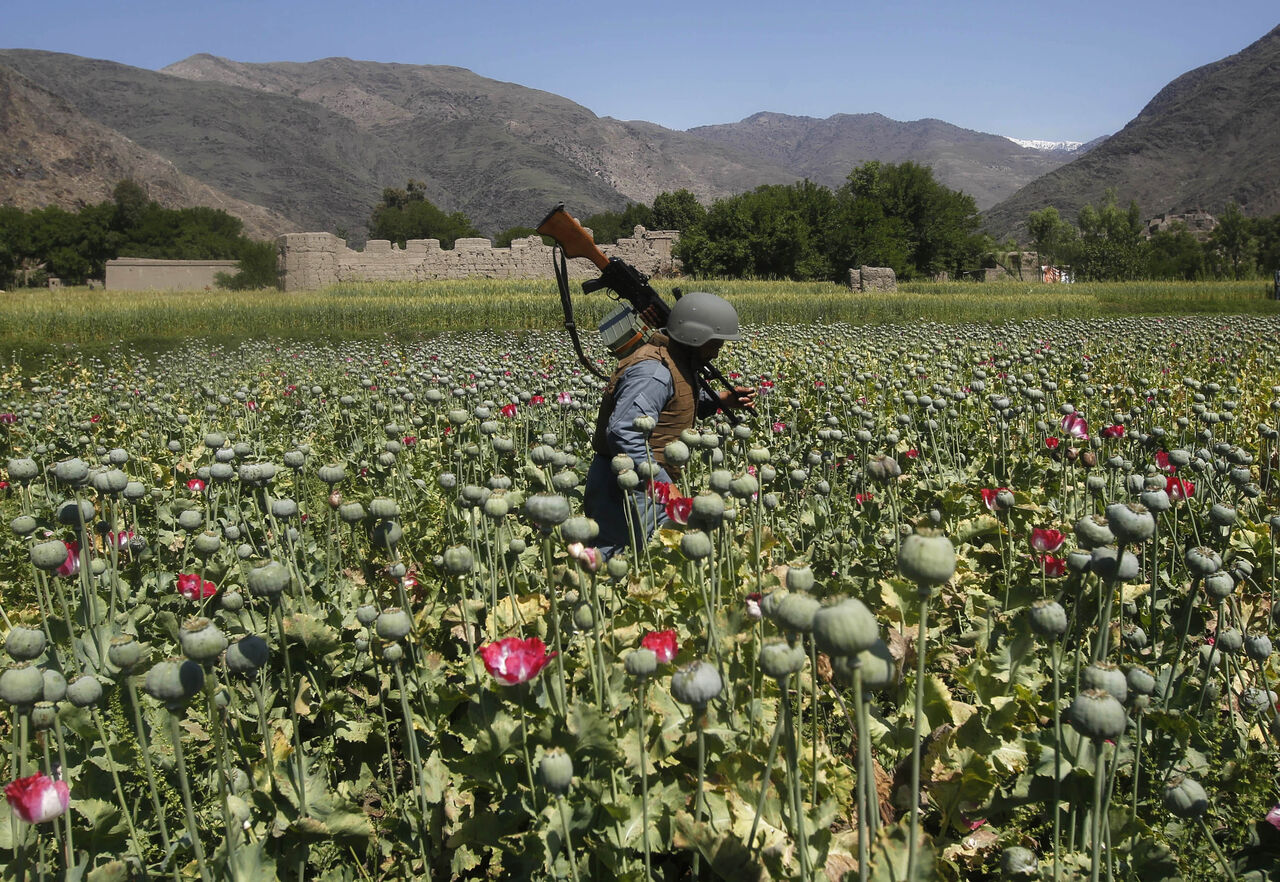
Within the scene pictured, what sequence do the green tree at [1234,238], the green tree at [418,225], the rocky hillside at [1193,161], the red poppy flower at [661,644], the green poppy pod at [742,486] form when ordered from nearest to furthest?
the red poppy flower at [661,644], the green poppy pod at [742,486], the green tree at [1234,238], the green tree at [418,225], the rocky hillside at [1193,161]

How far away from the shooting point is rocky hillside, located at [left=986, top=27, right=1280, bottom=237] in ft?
367

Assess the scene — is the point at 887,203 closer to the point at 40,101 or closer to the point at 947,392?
the point at 947,392

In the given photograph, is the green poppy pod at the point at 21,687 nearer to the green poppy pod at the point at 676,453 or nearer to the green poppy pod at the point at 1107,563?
the green poppy pod at the point at 676,453

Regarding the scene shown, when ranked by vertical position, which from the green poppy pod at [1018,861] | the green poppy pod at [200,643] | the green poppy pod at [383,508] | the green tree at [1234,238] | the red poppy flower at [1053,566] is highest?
the green tree at [1234,238]

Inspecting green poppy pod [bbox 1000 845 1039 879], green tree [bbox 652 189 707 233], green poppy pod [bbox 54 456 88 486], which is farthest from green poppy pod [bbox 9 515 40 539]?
green tree [bbox 652 189 707 233]

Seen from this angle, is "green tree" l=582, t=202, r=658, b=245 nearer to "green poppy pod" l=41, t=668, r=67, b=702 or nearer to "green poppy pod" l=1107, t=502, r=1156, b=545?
"green poppy pod" l=1107, t=502, r=1156, b=545

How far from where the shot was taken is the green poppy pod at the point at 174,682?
1237mm

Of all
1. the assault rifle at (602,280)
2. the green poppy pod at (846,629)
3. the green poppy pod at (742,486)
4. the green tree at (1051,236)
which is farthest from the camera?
the green tree at (1051,236)

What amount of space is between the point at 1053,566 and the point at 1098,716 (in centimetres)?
159

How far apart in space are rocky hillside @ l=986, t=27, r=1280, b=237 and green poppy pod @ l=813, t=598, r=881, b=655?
125m

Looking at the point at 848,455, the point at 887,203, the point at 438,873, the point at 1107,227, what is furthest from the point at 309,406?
the point at 1107,227

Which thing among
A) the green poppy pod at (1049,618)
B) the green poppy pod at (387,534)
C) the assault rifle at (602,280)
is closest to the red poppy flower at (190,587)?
the green poppy pod at (387,534)

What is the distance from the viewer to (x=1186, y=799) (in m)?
1.29

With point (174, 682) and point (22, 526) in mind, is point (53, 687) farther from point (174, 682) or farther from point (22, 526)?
point (22, 526)
